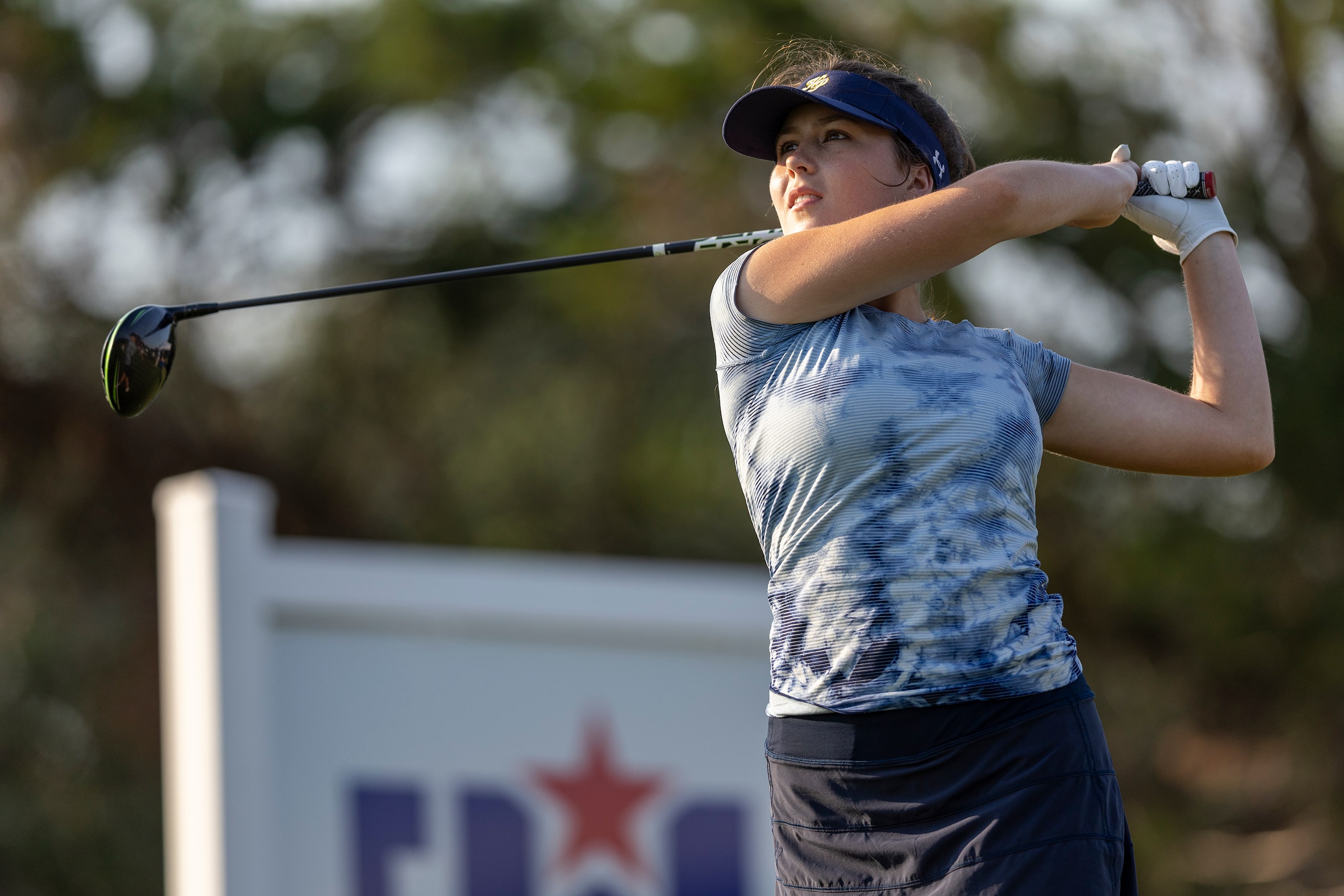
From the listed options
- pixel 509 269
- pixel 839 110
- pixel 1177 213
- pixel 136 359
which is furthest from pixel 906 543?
pixel 136 359

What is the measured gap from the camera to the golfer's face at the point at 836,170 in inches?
74.8

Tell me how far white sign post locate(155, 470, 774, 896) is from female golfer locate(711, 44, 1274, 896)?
273cm

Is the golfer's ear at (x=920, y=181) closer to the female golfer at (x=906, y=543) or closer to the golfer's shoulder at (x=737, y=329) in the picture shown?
the female golfer at (x=906, y=543)

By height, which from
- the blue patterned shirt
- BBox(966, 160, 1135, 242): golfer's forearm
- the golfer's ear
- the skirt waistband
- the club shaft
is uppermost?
the club shaft

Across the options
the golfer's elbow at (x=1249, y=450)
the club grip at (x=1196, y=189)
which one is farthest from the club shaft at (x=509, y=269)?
the golfer's elbow at (x=1249, y=450)

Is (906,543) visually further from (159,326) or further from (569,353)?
(569,353)

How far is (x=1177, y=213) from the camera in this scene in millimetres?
1997

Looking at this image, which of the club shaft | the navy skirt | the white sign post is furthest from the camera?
the white sign post

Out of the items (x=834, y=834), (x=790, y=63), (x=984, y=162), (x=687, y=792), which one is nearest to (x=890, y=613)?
(x=834, y=834)

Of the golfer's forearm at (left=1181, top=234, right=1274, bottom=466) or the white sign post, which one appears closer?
the golfer's forearm at (left=1181, top=234, right=1274, bottom=466)

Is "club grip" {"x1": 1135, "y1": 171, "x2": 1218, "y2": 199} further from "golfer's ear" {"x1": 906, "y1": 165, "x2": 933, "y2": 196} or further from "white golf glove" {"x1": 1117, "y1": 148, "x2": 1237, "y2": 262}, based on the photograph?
"golfer's ear" {"x1": 906, "y1": 165, "x2": 933, "y2": 196}

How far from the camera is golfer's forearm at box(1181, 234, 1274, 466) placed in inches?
76.9

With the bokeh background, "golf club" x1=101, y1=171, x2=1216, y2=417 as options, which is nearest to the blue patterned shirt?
"golf club" x1=101, y1=171, x2=1216, y2=417

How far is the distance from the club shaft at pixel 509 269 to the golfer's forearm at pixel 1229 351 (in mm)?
567
